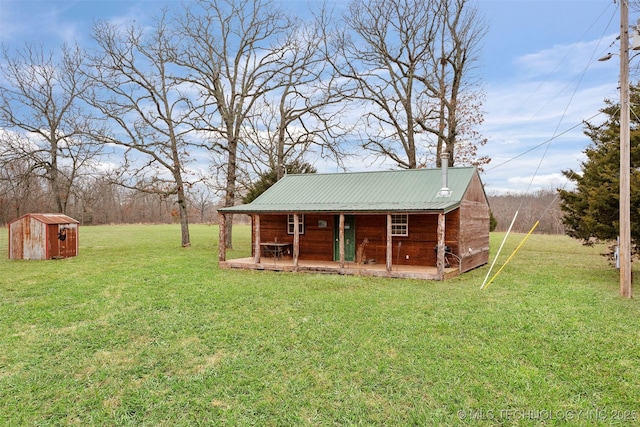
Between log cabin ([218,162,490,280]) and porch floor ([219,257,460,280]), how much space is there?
1.2 inches

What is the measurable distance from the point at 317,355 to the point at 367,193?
910 centimetres

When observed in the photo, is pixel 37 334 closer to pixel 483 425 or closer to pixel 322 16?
pixel 483 425

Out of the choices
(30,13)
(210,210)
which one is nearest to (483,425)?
(30,13)

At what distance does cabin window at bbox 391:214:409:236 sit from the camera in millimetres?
12867

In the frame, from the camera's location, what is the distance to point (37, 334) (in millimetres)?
6184

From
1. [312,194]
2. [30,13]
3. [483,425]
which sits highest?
[30,13]

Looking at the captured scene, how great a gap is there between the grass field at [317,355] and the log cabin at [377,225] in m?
2.48

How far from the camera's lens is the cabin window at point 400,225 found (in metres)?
12.9

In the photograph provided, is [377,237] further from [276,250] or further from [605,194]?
[605,194]

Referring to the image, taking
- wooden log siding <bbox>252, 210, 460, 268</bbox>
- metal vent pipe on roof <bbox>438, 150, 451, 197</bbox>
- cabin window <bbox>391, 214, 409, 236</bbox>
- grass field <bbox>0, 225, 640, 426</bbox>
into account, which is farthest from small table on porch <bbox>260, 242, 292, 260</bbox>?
metal vent pipe on roof <bbox>438, 150, 451, 197</bbox>

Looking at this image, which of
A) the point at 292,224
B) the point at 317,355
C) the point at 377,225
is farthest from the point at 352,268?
the point at 317,355

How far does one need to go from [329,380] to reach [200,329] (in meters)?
2.91

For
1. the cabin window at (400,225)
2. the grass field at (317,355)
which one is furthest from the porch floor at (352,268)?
the grass field at (317,355)

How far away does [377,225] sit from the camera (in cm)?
1326
